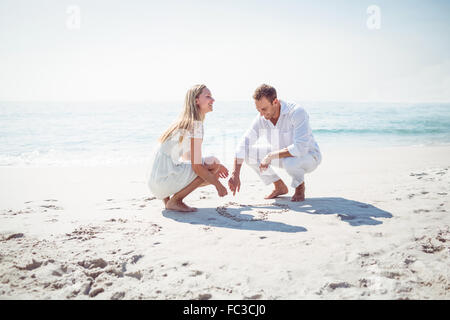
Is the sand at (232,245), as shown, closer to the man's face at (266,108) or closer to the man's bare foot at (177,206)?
the man's bare foot at (177,206)

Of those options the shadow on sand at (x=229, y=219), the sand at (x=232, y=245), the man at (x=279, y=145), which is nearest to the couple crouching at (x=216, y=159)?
the man at (x=279, y=145)

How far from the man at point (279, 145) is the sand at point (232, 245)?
0.99 ft

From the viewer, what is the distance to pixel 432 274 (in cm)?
196

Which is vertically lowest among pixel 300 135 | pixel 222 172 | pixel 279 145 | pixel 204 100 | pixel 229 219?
pixel 229 219

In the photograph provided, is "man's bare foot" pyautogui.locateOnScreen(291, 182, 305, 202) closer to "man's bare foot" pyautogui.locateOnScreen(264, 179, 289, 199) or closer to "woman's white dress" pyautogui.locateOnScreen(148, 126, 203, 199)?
"man's bare foot" pyautogui.locateOnScreen(264, 179, 289, 199)

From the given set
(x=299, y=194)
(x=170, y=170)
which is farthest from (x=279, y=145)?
(x=170, y=170)

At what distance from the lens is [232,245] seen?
2482 millimetres

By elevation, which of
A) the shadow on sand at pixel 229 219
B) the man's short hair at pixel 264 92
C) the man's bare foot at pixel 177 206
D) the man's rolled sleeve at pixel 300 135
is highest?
the man's short hair at pixel 264 92

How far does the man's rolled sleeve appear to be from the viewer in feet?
11.7

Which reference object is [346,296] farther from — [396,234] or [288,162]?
[288,162]

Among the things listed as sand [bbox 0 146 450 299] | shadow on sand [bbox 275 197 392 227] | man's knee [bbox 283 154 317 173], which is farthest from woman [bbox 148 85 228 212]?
shadow on sand [bbox 275 197 392 227]

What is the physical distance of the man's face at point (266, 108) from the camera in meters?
3.56

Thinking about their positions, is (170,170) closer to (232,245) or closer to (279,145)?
(232,245)

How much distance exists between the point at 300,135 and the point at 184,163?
133 cm
